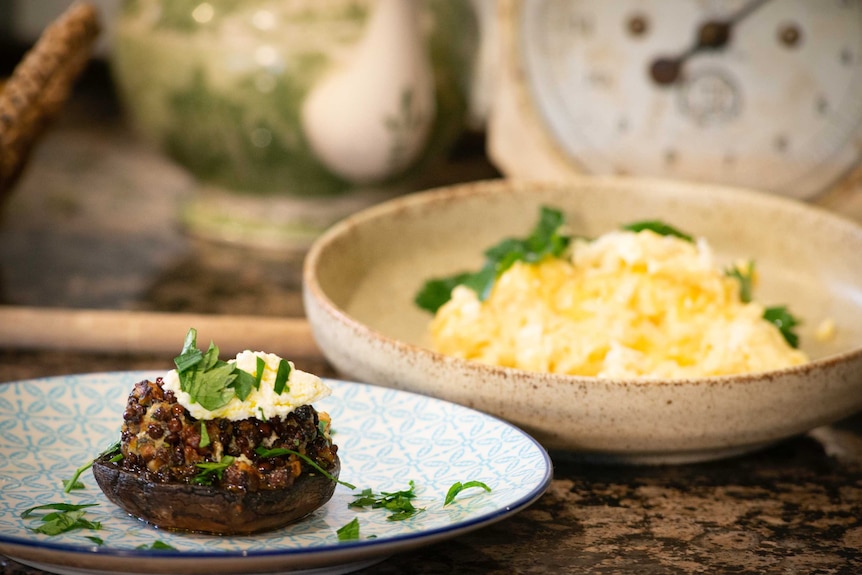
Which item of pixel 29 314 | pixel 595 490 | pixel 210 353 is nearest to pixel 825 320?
pixel 595 490

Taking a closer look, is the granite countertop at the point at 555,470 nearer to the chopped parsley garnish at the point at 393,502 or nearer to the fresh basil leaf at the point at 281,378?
the chopped parsley garnish at the point at 393,502

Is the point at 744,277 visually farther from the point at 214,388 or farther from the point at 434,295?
the point at 214,388

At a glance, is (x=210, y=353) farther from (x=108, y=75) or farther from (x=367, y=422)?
(x=108, y=75)

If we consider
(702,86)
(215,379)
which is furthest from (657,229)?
(215,379)

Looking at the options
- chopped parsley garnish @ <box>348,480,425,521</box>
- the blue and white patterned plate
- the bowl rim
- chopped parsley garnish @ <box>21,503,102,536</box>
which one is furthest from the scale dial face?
chopped parsley garnish @ <box>21,503,102,536</box>

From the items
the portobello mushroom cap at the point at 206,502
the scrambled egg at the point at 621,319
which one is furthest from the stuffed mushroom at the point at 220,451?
the scrambled egg at the point at 621,319
